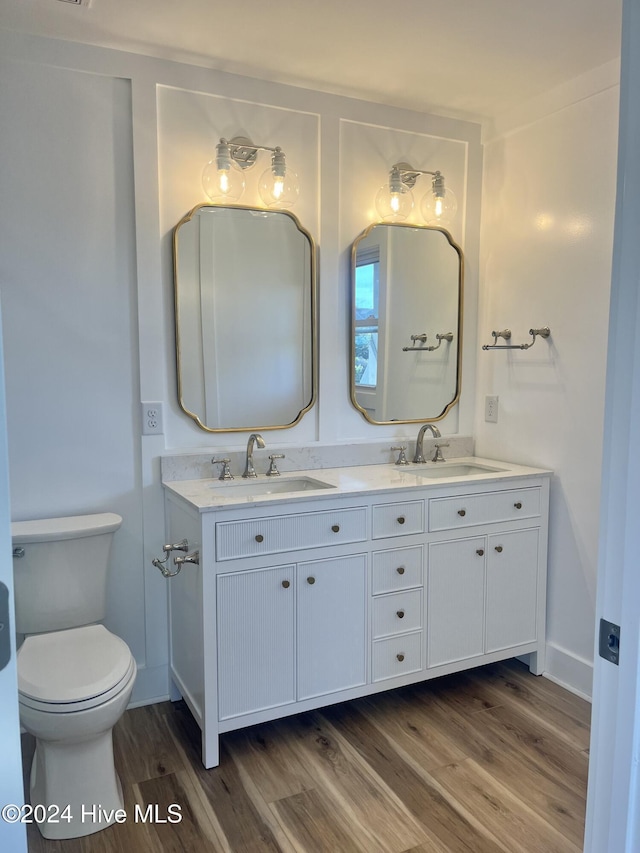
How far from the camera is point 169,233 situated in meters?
2.50

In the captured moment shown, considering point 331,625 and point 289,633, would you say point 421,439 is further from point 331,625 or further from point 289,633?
point 289,633

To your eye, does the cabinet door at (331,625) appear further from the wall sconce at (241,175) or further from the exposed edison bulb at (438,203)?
the exposed edison bulb at (438,203)

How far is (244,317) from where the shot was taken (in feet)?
8.63

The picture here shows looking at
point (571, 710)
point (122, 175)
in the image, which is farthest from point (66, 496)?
point (571, 710)

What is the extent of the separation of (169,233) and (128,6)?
743 millimetres

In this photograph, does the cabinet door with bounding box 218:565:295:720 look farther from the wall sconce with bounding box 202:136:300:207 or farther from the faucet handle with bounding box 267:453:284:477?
the wall sconce with bounding box 202:136:300:207

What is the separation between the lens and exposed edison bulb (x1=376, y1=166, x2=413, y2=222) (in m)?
2.83

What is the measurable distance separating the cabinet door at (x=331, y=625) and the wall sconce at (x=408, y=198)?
1563 mm

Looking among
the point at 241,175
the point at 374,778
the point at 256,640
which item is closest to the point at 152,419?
the point at 256,640

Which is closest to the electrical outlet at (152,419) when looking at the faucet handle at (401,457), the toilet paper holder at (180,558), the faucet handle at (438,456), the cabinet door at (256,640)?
the toilet paper holder at (180,558)

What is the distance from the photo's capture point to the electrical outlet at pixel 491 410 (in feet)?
10.1

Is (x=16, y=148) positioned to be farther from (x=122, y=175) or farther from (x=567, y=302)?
(x=567, y=302)

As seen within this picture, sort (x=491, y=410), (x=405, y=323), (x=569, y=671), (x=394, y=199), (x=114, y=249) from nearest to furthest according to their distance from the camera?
(x=114, y=249), (x=569, y=671), (x=394, y=199), (x=405, y=323), (x=491, y=410)

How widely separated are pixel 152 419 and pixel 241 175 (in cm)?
104
